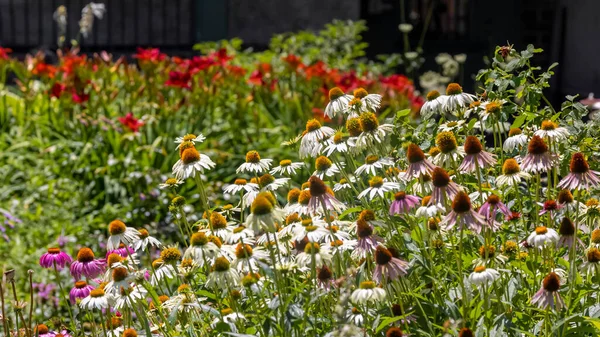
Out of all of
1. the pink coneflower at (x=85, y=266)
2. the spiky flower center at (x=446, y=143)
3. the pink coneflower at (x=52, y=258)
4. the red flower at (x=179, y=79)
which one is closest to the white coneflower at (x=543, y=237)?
the spiky flower center at (x=446, y=143)

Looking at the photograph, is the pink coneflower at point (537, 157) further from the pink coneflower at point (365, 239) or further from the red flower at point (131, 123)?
the red flower at point (131, 123)

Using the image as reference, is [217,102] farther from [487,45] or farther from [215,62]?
[487,45]

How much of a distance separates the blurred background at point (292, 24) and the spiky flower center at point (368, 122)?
7475mm

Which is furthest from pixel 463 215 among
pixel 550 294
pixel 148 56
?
pixel 148 56

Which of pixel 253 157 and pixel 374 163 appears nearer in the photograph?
pixel 374 163

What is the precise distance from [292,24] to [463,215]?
8924mm

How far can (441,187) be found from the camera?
179cm

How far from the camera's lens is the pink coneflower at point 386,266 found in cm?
174

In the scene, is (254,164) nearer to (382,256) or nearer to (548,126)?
(382,256)

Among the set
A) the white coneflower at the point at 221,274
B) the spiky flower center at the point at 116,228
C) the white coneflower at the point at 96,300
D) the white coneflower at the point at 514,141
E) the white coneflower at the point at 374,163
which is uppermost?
the white coneflower at the point at 514,141

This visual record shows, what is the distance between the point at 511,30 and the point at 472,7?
0.54 metres

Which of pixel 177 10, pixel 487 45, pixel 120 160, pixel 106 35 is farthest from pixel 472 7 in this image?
pixel 120 160

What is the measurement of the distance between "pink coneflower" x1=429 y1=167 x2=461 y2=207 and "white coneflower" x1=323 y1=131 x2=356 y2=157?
0.38 m

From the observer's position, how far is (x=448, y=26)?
1024 centimetres
